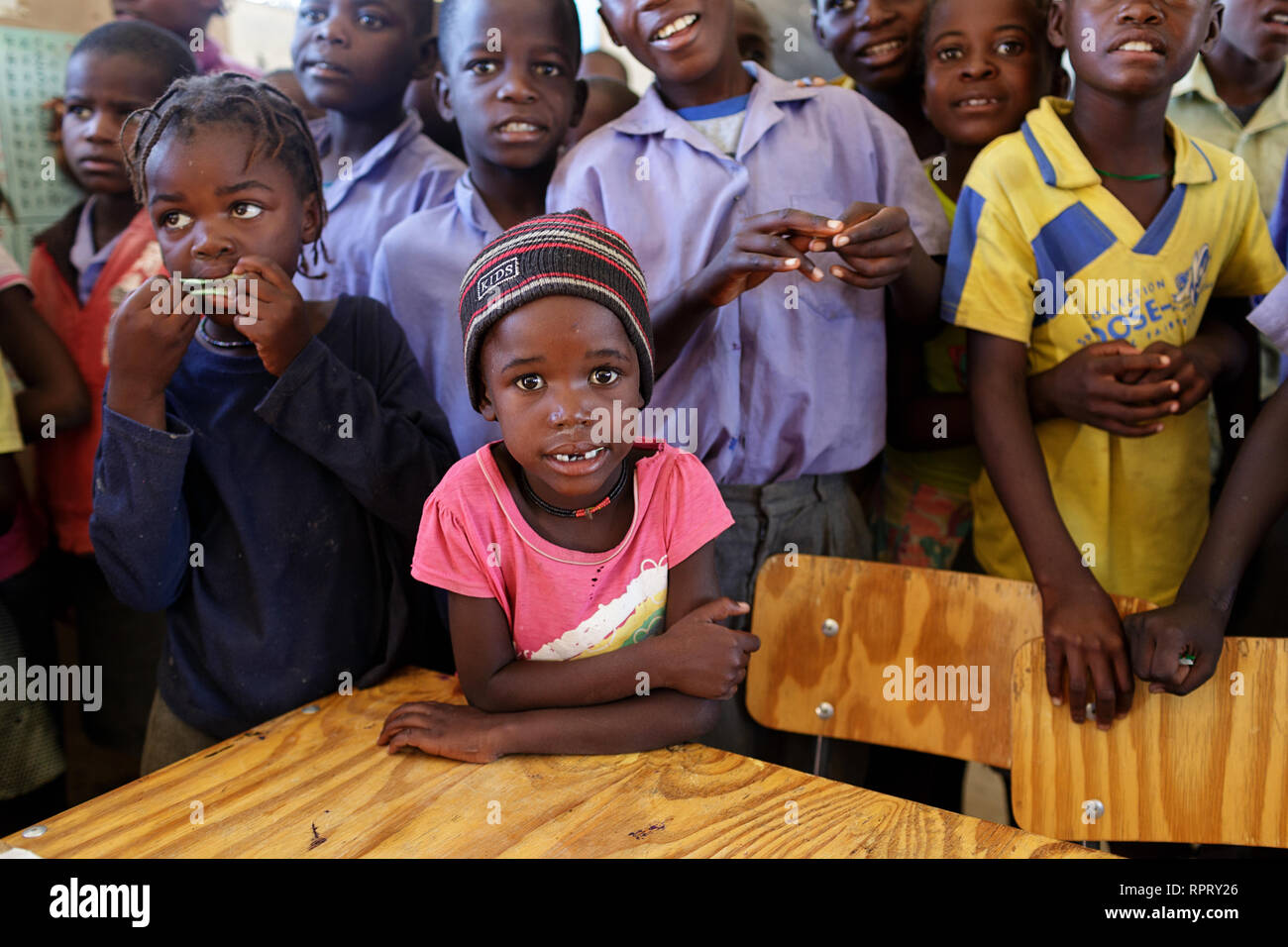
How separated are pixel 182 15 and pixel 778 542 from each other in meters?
2.29

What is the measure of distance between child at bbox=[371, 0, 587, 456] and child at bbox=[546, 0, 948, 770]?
21 cm

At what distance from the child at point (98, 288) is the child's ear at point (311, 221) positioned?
74 cm

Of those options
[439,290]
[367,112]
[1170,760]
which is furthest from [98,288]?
[1170,760]

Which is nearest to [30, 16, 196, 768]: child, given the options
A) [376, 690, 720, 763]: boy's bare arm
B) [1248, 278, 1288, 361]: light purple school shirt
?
[376, 690, 720, 763]: boy's bare arm

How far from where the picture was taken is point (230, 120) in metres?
1.46

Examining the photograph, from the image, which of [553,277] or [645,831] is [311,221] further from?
[645,831]

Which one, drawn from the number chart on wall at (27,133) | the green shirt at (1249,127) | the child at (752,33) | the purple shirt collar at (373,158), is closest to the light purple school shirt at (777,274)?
the purple shirt collar at (373,158)

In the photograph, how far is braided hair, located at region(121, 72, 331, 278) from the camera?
57.2 inches
